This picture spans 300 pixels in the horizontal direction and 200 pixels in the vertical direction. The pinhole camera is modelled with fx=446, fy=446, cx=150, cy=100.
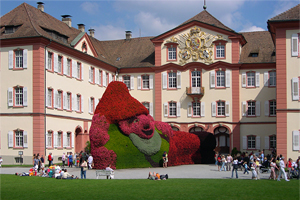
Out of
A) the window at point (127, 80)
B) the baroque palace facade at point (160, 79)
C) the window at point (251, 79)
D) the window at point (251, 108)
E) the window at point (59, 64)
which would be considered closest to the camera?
the baroque palace facade at point (160, 79)

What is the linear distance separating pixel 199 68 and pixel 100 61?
12181 mm

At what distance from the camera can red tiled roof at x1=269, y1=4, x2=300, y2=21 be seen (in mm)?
37469

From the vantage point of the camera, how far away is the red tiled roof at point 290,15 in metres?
37.5

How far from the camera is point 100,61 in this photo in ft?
178

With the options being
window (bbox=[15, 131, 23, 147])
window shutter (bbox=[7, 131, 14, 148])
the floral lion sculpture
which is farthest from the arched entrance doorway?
window shutter (bbox=[7, 131, 14, 148])

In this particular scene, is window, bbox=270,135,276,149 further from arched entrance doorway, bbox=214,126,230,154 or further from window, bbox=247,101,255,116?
arched entrance doorway, bbox=214,126,230,154

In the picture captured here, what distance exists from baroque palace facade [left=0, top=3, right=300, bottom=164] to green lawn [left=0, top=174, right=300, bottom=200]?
50.5 feet

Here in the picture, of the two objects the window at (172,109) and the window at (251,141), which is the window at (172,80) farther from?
the window at (251,141)

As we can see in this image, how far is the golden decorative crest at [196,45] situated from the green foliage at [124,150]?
21.7 m

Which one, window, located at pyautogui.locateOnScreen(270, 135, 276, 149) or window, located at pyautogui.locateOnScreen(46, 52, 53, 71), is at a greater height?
window, located at pyautogui.locateOnScreen(46, 52, 53, 71)

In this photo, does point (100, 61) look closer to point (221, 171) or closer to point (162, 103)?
point (162, 103)

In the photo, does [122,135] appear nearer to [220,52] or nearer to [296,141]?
[296,141]

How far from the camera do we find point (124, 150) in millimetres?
35812

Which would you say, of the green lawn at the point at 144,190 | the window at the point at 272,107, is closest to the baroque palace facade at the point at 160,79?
the window at the point at 272,107
